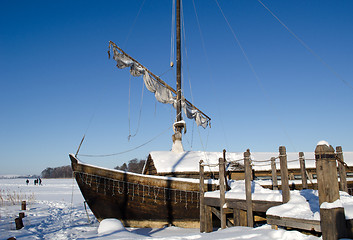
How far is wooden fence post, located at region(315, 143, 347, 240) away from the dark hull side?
6904mm

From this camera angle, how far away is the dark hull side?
10367 mm

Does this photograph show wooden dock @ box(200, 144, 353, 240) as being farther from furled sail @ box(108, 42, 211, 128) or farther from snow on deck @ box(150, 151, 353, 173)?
furled sail @ box(108, 42, 211, 128)

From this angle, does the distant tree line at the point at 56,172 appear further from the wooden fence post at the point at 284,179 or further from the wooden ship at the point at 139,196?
the wooden fence post at the point at 284,179

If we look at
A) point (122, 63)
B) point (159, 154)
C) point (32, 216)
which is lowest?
point (32, 216)

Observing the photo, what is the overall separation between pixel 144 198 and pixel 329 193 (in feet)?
26.2

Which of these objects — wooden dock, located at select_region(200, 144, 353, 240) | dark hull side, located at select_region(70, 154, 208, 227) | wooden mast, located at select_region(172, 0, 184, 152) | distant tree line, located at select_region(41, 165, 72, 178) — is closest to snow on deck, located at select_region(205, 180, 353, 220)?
wooden dock, located at select_region(200, 144, 353, 240)

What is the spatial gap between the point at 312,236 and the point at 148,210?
7.56 metres

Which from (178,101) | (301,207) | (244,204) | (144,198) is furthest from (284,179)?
(178,101)

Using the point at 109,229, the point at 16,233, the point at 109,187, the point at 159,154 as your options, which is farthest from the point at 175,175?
the point at 16,233

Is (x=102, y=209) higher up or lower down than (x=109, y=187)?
lower down

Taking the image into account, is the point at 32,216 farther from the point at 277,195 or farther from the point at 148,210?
the point at 277,195

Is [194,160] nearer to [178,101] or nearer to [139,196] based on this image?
[139,196]

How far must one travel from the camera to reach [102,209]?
11414mm

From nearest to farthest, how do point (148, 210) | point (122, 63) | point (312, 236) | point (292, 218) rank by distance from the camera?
1. point (312, 236)
2. point (292, 218)
3. point (148, 210)
4. point (122, 63)
